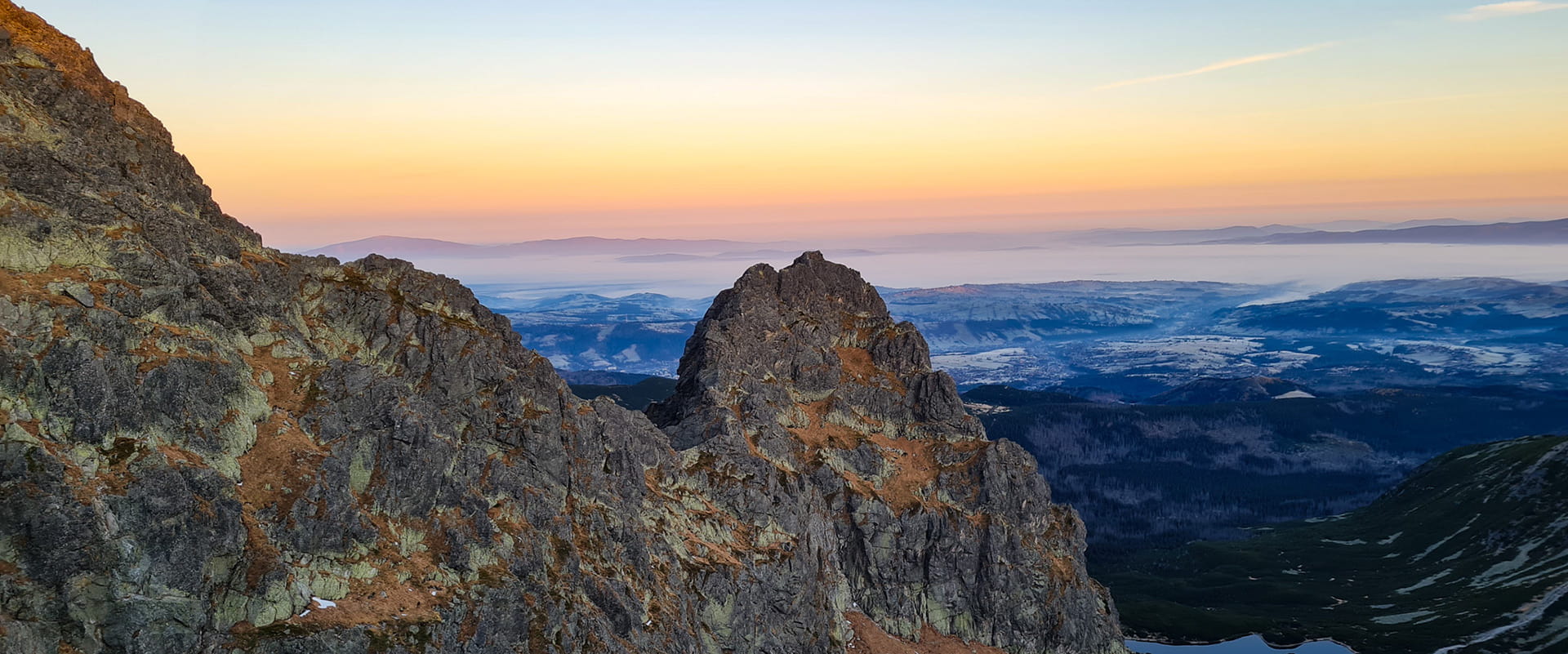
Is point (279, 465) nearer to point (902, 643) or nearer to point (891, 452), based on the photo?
point (902, 643)

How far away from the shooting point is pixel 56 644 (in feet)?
212

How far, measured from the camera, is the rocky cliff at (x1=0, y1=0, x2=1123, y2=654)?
7069cm

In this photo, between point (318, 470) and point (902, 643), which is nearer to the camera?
point (318, 470)

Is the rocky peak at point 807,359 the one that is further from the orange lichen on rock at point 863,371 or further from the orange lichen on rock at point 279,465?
the orange lichen on rock at point 279,465

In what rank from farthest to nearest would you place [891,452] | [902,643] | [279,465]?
[891,452], [902,643], [279,465]

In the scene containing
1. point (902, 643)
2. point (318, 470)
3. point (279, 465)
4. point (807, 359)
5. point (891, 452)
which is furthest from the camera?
point (807, 359)

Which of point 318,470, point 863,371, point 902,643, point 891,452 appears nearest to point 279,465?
point 318,470

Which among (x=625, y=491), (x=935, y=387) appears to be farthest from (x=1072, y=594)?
(x=625, y=491)

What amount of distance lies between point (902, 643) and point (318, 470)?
9243 cm

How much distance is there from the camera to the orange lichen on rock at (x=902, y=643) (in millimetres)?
147250

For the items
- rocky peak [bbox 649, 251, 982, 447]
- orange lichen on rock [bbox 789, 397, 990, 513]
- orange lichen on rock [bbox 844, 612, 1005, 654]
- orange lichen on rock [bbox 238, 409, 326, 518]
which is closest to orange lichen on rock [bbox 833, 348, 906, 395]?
rocky peak [bbox 649, 251, 982, 447]

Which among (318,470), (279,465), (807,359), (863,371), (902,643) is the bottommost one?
(902,643)

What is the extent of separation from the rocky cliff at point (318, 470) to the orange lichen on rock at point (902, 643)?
16.5 inches

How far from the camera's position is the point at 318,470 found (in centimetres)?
8438
